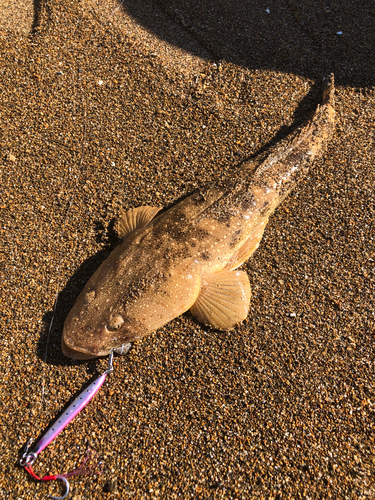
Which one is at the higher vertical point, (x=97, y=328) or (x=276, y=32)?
(x=276, y=32)

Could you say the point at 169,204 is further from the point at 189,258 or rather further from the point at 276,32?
the point at 276,32

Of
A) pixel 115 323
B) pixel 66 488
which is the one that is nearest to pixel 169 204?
pixel 115 323

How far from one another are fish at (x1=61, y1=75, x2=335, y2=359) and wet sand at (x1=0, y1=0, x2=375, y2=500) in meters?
0.21

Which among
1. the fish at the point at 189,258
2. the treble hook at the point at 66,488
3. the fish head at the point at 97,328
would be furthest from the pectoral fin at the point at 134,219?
the treble hook at the point at 66,488

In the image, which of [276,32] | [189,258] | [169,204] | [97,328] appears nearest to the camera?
[97,328]

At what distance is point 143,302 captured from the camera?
2795mm

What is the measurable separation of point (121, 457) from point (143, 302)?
130 cm

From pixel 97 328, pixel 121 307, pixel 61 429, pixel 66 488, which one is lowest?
pixel 66 488

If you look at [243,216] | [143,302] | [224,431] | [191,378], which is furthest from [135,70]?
[224,431]

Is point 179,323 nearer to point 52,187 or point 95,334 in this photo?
point 95,334

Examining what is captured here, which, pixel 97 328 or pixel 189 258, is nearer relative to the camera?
pixel 97 328

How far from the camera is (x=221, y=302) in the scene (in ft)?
10.1

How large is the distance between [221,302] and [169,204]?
124 centimetres

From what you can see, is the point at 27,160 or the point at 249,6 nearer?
the point at 27,160
